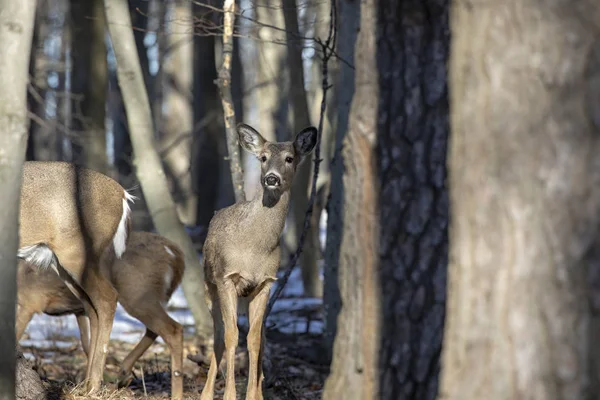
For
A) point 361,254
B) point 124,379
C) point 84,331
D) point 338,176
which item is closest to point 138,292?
point 124,379

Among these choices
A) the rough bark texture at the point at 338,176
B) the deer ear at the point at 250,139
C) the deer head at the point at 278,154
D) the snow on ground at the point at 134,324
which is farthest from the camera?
the snow on ground at the point at 134,324

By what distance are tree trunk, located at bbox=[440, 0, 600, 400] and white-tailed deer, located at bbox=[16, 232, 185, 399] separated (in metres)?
4.87

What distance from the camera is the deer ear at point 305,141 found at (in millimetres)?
7906

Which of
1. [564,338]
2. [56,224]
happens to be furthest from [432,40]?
[56,224]

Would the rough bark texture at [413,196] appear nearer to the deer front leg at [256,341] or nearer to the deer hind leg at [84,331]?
the deer front leg at [256,341]

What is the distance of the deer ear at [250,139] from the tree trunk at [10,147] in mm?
3264

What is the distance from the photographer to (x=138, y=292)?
8.84 meters

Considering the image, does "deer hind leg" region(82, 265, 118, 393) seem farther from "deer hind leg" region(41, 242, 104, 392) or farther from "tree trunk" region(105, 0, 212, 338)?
"tree trunk" region(105, 0, 212, 338)

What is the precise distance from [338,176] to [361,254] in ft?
18.1

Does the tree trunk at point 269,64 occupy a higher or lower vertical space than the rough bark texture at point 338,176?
higher

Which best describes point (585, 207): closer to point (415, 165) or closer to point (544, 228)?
point (544, 228)

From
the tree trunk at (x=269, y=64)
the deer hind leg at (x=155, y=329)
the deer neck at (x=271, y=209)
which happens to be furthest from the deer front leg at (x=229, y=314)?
the tree trunk at (x=269, y=64)

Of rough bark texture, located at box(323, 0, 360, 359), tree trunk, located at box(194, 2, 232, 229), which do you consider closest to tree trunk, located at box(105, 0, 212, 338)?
rough bark texture, located at box(323, 0, 360, 359)

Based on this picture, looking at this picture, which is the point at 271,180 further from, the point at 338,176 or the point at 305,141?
the point at 338,176
